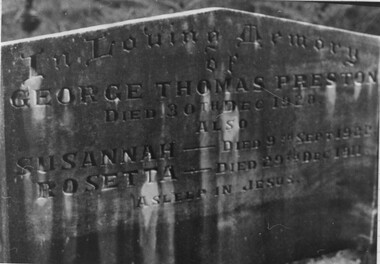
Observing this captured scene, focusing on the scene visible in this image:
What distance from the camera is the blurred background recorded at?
102 inches

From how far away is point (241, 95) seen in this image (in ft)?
10.1

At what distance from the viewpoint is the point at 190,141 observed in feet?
9.77

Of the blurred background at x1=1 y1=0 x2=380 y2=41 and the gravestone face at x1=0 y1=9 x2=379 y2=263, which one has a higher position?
the blurred background at x1=1 y1=0 x2=380 y2=41

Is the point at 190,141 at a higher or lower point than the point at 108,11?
lower

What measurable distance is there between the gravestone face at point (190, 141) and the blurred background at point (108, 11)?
0.13ft

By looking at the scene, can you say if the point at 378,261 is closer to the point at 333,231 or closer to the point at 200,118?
the point at 333,231

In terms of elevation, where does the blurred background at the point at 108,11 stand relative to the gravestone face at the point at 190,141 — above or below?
above

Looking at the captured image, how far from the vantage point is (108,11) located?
2736 mm

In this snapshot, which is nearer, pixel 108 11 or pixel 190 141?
pixel 108 11

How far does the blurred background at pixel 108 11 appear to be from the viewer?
2598 mm

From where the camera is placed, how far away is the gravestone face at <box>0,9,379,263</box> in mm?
2693

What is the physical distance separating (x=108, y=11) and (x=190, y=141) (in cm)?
67

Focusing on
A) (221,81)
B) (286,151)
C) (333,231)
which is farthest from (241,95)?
(333,231)

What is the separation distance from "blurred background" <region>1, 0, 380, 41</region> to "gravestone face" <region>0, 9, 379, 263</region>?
4 cm
